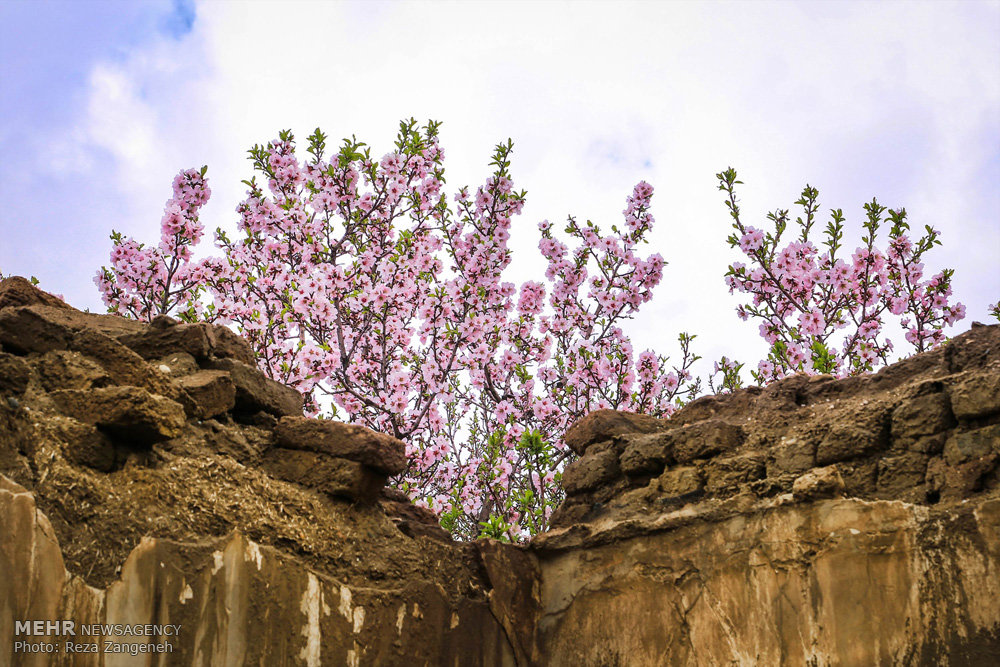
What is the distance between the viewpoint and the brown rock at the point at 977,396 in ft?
9.71

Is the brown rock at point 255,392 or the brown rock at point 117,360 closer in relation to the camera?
the brown rock at point 117,360

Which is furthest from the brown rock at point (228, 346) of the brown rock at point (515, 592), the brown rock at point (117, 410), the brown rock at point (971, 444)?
the brown rock at point (971, 444)

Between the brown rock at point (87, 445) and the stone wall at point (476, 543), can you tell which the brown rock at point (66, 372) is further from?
the brown rock at point (87, 445)

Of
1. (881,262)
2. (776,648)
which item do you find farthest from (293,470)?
(881,262)

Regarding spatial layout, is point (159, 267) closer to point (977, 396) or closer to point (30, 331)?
point (30, 331)

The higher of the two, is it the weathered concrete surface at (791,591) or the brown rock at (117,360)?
Result: the brown rock at (117,360)

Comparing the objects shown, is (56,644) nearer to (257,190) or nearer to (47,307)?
(47,307)

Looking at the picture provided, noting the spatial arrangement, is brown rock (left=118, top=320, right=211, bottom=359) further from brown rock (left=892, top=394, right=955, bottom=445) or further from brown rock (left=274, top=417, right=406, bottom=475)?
brown rock (left=892, top=394, right=955, bottom=445)

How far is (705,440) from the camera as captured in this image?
12.7 feet

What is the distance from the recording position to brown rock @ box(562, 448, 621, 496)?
13.9ft

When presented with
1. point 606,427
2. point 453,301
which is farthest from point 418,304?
point 606,427

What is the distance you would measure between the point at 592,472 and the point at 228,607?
1939 mm

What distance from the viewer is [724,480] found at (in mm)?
3684

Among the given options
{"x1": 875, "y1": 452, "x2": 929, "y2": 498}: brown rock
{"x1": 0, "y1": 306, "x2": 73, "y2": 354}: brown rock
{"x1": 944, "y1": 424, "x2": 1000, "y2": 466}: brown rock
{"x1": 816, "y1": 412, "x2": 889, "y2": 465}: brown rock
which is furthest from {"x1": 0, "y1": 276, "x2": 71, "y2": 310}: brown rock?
{"x1": 944, "y1": 424, "x2": 1000, "y2": 466}: brown rock
